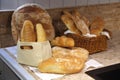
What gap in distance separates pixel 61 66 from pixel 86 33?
1.07ft

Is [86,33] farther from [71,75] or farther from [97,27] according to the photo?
[71,75]

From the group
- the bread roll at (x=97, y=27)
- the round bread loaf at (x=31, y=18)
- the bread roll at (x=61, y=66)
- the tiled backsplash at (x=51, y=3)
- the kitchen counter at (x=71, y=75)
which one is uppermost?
the tiled backsplash at (x=51, y=3)

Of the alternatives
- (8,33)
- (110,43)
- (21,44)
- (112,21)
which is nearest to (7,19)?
(8,33)

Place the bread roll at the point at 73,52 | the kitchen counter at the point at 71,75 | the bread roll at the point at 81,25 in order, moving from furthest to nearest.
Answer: the bread roll at the point at 81,25 < the bread roll at the point at 73,52 < the kitchen counter at the point at 71,75

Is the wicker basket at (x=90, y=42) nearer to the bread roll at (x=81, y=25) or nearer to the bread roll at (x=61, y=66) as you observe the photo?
the bread roll at (x=81, y=25)

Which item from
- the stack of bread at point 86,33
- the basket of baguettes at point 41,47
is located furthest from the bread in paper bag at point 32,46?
the stack of bread at point 86,33

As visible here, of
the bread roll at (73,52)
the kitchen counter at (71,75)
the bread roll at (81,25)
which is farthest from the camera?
the bread roll at (81,25)

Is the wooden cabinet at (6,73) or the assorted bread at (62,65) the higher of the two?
the assorted bread at (62,65)

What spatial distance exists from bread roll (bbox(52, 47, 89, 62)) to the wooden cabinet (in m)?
0.21

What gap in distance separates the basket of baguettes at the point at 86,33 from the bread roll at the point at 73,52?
7 cm

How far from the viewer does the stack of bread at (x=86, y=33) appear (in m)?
1.12

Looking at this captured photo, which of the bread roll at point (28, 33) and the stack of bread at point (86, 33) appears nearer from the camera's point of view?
the bread roll at point (28, 33)

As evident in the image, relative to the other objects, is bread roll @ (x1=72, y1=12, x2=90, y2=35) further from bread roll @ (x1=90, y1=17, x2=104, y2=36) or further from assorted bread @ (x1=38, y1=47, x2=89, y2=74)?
assorted bread @ (x1=38, y1=47, x2=89, y2=74)

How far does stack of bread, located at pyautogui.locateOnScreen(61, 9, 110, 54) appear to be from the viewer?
44.3 inches
